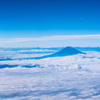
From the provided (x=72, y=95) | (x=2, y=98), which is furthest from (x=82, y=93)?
(x=2, y=98)

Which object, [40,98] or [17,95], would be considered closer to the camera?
[40,98]

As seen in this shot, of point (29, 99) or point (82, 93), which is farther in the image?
point (82, 93)

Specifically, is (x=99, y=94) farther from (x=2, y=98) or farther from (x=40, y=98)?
(x=2, y=98)

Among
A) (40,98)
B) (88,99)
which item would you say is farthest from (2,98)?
(88,99)

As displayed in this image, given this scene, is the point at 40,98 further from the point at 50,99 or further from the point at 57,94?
the point at 57,94

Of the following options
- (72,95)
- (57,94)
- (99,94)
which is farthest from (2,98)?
(99,94)

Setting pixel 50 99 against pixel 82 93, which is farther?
pixel 82 93

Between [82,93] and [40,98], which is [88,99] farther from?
[40,98]
